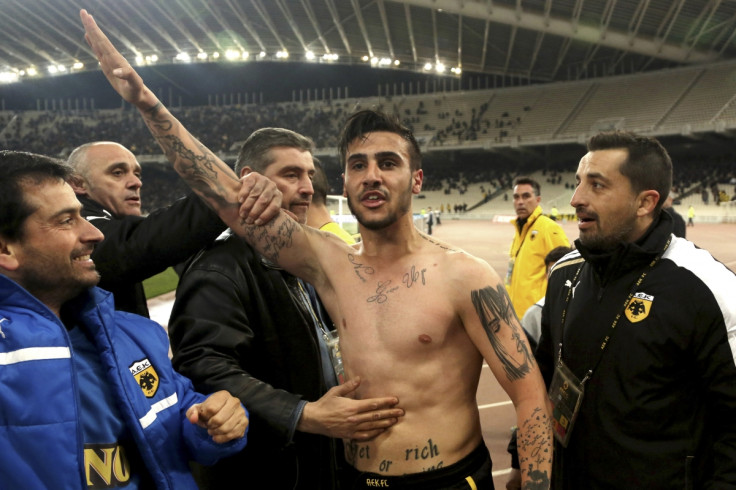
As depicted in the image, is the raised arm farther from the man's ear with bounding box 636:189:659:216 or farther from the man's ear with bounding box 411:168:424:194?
the man's ear with bounding box 636:189:659:216

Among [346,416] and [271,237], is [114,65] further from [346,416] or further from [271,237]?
[346,416]

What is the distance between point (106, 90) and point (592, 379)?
5954cm

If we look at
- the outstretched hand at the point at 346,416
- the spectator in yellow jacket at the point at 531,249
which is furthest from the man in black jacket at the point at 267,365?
the spectator in yellow jacket at the point at 531,249

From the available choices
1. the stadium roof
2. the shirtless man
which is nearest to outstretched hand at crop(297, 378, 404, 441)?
the shirtless man

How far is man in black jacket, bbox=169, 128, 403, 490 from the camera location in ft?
6.53

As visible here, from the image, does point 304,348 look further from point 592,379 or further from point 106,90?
point 106,90

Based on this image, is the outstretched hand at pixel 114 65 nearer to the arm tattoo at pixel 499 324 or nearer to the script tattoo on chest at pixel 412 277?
the script tattoo on chest at pixel 412 277

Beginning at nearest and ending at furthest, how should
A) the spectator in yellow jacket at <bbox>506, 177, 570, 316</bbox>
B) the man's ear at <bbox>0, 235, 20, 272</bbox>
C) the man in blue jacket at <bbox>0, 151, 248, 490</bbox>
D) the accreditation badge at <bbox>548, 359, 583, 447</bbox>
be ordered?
the man in blue jacket at <bbox>0, 151, 248, 490</bbox> < the man's ear at <bbox>0, 235, 20, 272</bbox> < the accreditation badge at <bbox>548, 359, 583, 447</bbox> < the spectator in yellow jacket at <bbox>506, 177, 570, 316</bbox>

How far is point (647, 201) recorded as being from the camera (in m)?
2.58

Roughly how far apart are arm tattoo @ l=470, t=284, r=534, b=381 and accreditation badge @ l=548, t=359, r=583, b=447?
53 centimetres

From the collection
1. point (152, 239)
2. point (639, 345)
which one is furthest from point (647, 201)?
point (152, 239)

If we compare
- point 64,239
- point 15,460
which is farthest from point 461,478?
point 64,239

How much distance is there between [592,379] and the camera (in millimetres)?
2457

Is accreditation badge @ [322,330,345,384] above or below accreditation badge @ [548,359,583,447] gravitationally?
above
